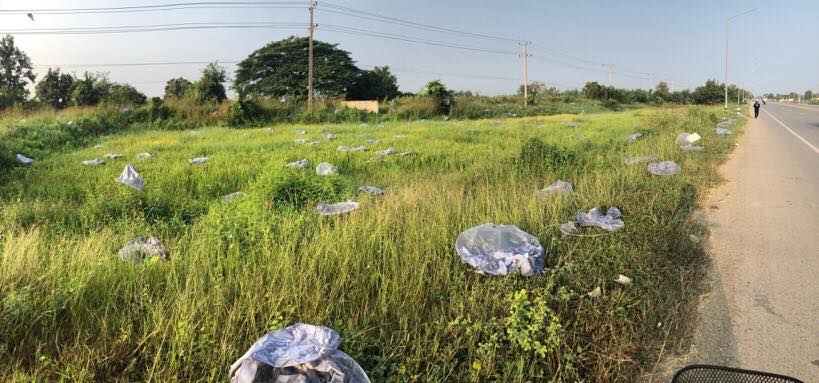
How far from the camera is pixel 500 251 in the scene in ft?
9.96

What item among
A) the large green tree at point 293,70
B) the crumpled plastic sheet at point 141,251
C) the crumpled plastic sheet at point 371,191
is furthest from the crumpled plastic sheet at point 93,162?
the large green tree at point 293,70

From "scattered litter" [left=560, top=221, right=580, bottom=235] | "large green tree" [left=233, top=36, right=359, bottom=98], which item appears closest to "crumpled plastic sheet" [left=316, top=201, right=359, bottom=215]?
"scattered litter" [left=560, top=221, right=580, bottom=235]

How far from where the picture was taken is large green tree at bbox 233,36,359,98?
35562 mm

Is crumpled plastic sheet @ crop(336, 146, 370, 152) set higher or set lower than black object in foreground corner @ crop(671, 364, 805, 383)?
higher

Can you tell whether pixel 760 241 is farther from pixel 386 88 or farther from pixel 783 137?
pixel 386 88

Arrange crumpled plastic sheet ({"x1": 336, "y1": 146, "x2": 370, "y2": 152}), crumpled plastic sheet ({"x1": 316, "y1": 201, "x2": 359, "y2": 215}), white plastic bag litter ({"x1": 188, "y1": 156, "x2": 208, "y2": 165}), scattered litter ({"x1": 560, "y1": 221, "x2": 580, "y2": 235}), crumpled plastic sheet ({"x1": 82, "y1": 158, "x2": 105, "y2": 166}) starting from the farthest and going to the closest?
crumpled plastic sheet ({"x1": 336, "y1": 146, "x2": 370, "y2": 152}) < white plastic bag litter ({"x1": 188, "y1": 156, "x2": 208, "y2": 165}) < crumpled plastic sheet ({"x1": 82, "y1": 158, "x2": 105, "y2": 166}) < crumpled plastic sheet ({"x1": 316, "y1": 201, "x2": 359, "y2": 215}) < scattered litter ({"x1": 560, "y1": 221, "x2": 580, "y2": 235})

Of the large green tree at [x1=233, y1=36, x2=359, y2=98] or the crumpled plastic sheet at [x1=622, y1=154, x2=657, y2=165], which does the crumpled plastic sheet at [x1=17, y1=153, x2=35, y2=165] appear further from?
the large green tree at [x1=233, y1=36, x2=359, y2=98]

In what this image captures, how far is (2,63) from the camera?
35000 millimetres

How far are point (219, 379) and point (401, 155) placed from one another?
6.77 meters

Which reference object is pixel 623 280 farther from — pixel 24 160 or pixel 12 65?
pixel 12 65

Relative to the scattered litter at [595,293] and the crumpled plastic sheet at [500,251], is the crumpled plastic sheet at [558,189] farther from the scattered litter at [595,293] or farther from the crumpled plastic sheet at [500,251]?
the scattered litter at [595,293]

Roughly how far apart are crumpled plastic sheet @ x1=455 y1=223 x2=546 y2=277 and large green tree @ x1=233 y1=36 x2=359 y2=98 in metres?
32.6

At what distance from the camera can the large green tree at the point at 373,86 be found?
36.7 metres

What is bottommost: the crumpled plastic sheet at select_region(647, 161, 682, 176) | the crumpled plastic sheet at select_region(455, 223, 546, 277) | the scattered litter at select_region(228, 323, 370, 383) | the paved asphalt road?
the paved asphalt road
